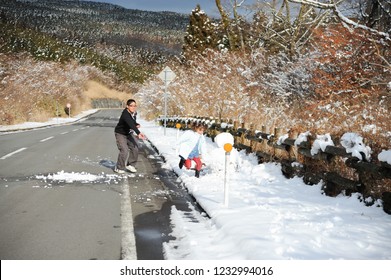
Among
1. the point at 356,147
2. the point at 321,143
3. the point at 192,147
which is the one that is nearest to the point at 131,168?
the point at 192,147

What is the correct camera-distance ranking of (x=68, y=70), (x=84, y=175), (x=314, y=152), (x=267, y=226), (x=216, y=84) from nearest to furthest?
(x=267, y=226) < (x=314, y=152) < (x=84, y=175) < (x=216, y=84) < (x=68, y=70)

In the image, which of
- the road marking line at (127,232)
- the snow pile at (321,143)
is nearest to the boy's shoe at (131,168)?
the road marking line at (127,232)

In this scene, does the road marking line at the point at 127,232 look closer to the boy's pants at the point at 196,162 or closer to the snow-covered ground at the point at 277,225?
the snow-covered ground at the point at 277,225

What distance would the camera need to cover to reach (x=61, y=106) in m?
49.5

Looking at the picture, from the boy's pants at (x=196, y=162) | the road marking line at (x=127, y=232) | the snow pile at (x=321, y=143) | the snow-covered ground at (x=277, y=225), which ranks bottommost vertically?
the road marking line at (x=127, y=232)

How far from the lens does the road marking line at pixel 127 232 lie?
4.20m

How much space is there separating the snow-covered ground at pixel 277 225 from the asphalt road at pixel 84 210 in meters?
0.37

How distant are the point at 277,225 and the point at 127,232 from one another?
6.46 feet

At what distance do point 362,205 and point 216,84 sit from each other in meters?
15.4

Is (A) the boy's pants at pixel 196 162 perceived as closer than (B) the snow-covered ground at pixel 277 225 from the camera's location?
No

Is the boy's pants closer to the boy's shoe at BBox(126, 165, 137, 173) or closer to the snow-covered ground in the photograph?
the snow-covered ground

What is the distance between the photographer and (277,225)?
5090 mm

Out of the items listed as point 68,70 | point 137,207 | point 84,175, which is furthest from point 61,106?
point 137,207
